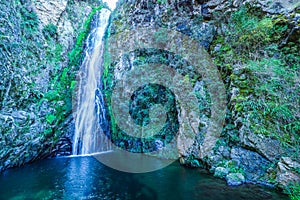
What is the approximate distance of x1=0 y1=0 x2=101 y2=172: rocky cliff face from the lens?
906 cm

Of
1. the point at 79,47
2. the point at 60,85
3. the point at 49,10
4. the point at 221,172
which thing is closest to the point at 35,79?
the point at 60,85

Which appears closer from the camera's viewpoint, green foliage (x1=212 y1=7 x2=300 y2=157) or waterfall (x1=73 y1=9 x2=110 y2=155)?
green foliage (x1=212 y1=7 x2=300 y2=157)

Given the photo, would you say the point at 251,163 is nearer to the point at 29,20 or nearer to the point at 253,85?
the point at 253,85

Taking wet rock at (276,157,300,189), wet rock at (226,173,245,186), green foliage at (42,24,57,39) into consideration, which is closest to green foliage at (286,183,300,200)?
wet rock at (276,157,300,189)

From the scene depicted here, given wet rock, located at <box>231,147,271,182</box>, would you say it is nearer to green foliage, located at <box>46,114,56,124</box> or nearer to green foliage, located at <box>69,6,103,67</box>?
green foliage, located at <box>46,114,56,124</box>

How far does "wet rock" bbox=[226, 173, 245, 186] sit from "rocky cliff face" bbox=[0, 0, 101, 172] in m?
10.0

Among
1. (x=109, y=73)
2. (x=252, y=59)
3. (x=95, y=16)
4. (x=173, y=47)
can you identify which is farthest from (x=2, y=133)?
(x=95, y=16)

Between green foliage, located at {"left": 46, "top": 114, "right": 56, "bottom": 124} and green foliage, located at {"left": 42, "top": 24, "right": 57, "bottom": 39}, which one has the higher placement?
green foliage, located at {"left": 42, "top": 24, "right": 57, "bottom": 39}

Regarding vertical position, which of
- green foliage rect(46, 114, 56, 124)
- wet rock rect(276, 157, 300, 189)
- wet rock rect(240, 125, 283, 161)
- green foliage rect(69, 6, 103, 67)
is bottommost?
wet rock rect(276, 157, 300, 189)

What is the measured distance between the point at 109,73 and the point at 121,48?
243 centimetres

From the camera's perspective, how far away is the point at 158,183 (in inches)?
291

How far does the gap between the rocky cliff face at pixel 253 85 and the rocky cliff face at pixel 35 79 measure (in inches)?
332

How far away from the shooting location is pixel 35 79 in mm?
11180

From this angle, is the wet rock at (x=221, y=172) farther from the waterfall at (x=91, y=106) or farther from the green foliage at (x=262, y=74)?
the waterfall at (x=91, y=106)
